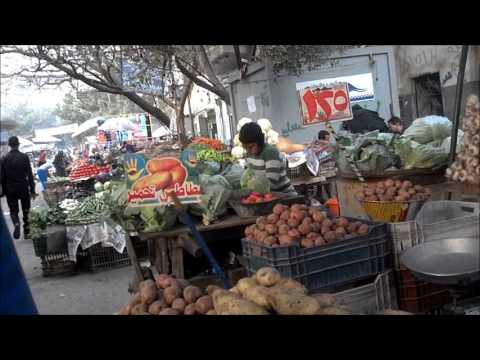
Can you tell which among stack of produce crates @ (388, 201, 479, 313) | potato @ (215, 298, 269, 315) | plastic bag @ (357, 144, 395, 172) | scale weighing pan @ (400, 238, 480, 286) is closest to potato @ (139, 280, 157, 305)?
potato @ (215, 298, 269, 315)

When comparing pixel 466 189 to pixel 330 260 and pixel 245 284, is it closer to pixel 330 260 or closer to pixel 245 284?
pixel 330 260

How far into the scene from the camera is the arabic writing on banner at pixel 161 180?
3410mm

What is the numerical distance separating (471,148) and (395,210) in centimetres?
100

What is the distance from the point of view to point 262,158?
15.0 feet

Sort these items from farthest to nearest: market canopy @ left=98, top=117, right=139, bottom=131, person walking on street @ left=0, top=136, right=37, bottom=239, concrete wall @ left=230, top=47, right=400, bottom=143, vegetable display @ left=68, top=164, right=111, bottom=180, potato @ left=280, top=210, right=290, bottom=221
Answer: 1. market canopy @ left=98, top=117, right=139, bottom=131
2. vegetable display @ left=68, top=164, right=111, bottom=180
3. person walking on street @ left=0, top=136, right=37, bottom=239
4. concrete wall @ left=230, top=47, right=400, bottom=143
5. potato @ left=280, top=210, right=290, bottom=221

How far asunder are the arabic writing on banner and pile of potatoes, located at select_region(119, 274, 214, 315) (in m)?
0.73

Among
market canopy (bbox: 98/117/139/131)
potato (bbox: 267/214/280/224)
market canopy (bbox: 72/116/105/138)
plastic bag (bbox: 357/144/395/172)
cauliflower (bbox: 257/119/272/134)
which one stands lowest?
potato (bbox: 267/214/280/224)

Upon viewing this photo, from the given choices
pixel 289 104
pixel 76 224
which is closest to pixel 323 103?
pixel 289 104

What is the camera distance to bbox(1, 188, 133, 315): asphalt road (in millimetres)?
5312

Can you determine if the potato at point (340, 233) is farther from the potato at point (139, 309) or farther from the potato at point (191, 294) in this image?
the potato at point (139, 309)

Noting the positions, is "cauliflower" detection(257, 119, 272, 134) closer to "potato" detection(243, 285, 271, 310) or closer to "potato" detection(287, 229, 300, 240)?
"potato" detection(287, 229, 300, 240)

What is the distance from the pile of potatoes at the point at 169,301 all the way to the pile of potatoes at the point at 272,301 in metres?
0.08

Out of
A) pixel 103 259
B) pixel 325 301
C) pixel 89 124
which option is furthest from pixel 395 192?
pixel 89 124
